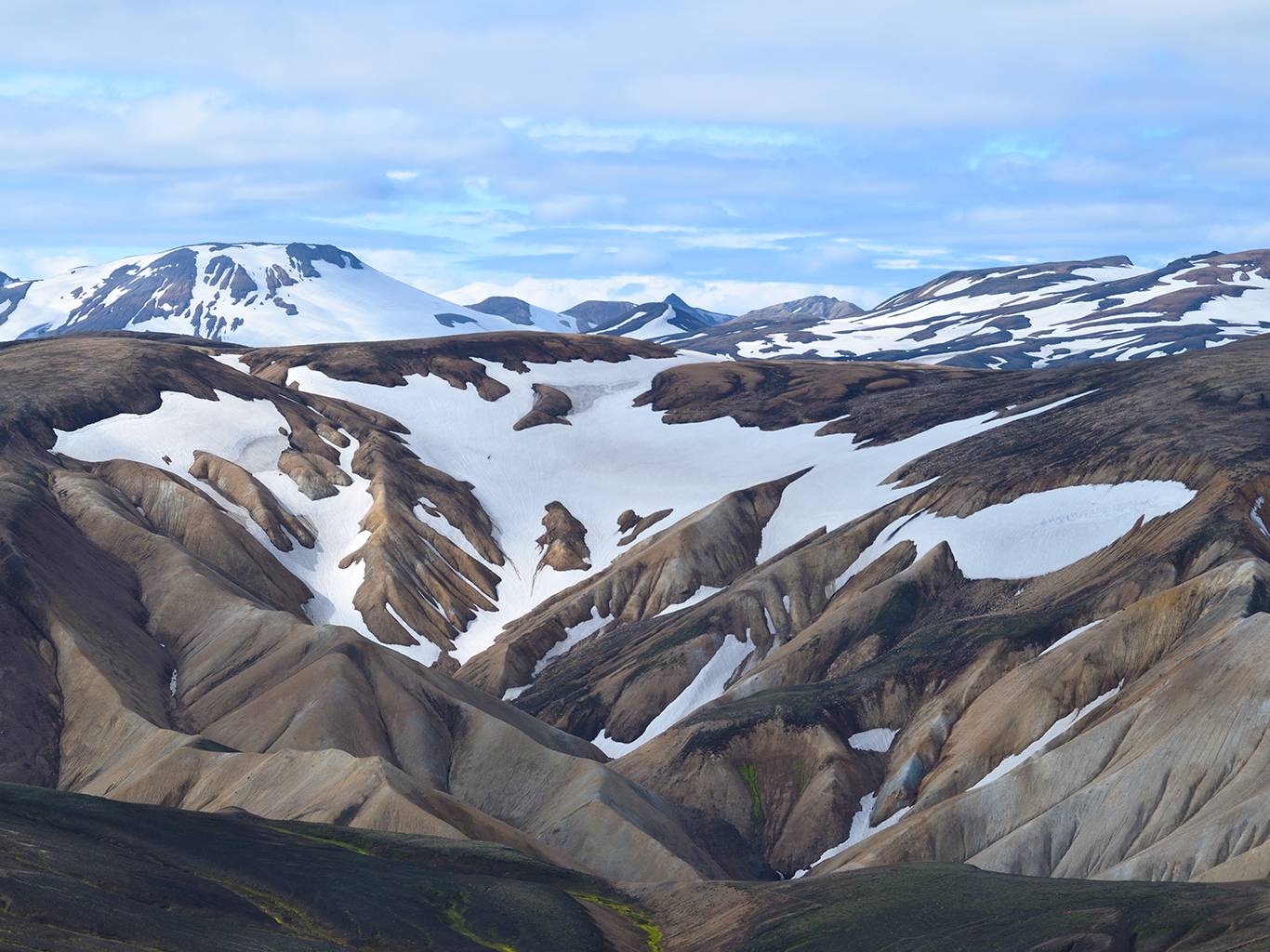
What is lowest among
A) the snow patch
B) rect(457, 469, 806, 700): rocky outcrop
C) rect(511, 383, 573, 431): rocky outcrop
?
the snow patch

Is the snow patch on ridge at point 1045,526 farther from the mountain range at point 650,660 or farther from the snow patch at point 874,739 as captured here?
the snow patch at point 874,739

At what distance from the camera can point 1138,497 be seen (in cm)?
8144

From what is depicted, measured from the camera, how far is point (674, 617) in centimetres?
9788

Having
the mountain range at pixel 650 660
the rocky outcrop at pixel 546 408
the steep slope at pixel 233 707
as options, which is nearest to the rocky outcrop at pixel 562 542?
the mountain range at pixel 650 660

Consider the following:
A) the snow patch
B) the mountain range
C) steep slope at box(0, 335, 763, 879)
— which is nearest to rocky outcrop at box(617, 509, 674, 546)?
the mountain range

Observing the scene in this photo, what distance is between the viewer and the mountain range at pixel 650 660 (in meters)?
45.7

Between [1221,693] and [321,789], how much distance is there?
43.1 metres

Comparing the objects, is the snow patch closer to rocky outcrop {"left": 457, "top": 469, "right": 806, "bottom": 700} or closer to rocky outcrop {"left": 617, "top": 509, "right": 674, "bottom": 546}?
rocky outcrop {"left": 457, "top": 469, "right": 806, "bottom": 700}

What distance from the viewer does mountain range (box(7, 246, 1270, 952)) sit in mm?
45719

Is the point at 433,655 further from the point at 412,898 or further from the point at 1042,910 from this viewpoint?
the point at 1042,910

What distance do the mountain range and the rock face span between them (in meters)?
0.31

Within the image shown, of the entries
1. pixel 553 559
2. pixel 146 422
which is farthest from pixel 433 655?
pixel 146 422

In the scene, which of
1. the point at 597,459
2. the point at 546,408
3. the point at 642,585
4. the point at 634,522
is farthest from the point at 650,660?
the point at 546,408

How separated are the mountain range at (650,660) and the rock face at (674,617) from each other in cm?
31
